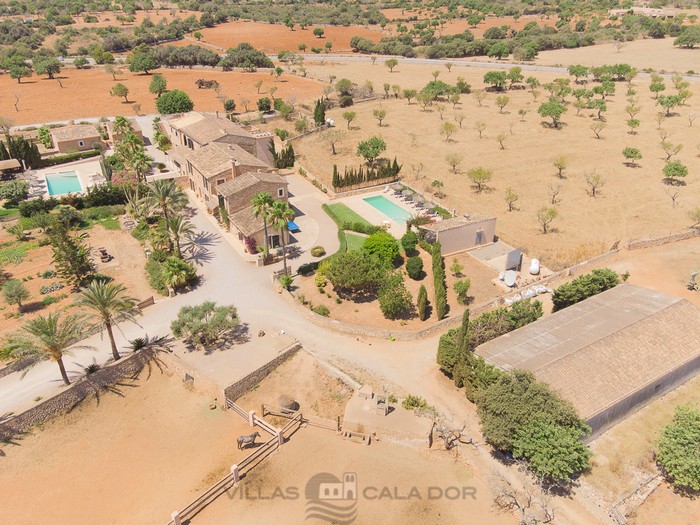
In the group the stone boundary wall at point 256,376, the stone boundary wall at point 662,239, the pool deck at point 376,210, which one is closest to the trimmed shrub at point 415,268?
the pool deck at point 376,210

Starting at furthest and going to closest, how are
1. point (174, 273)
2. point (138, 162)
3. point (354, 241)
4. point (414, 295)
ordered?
point (138, 162) < point (354, 241) < point (414, 295) < point (174, 273)

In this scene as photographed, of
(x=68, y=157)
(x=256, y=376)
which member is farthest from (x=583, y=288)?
(x=68, y=157)

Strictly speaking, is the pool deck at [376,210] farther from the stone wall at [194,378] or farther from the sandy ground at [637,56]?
the sandy ground at [637,56]

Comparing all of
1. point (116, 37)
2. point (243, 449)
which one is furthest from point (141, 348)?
point (116, 37)

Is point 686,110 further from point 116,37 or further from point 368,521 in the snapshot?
point 116,37

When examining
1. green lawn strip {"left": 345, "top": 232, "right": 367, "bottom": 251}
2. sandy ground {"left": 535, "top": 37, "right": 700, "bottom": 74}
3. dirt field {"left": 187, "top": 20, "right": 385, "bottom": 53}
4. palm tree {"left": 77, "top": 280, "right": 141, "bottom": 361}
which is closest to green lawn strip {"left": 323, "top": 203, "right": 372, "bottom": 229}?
green lawn strip {"left": 345, "top": 232, "right": 367, "bottom": 251}

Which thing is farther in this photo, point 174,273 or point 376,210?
point 376,210

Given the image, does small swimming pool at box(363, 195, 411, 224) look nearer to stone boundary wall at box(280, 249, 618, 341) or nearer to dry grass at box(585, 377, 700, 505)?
stone boundary wall at box(280, 249, 618, 341)

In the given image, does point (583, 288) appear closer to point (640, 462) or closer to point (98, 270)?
point (640, 462)
